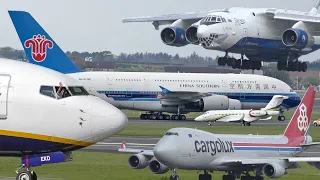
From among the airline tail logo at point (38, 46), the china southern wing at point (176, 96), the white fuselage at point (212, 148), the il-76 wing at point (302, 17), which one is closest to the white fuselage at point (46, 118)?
the white fuselage at point (212, 148)

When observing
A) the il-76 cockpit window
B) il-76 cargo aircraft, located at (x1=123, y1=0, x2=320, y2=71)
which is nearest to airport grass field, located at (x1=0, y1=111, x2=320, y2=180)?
the il-76 cockpit window

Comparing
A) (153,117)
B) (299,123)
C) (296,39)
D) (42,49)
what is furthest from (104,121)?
(153,117)

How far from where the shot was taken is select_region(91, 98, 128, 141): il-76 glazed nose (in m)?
22.4

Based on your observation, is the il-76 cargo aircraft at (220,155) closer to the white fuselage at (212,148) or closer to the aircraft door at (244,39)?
the white fuselage at (212,148)

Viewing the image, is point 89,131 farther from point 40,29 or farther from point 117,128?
point 40,29

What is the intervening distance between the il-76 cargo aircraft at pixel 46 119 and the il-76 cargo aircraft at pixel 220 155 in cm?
1624

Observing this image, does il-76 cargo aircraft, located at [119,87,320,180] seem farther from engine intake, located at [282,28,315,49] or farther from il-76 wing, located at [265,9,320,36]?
il-76 wing, located at [265,9,320,36]

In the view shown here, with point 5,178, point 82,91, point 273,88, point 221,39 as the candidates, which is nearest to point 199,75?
point 273,88

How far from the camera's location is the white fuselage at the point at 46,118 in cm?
2241

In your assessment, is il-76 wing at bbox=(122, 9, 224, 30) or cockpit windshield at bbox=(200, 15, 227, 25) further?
il-76 wing at bbox=(122, 9, 224, 30)

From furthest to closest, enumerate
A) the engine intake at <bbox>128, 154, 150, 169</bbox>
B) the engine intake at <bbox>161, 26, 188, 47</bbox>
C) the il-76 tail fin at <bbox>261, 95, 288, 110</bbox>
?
the il-76 tail fin at <bbox>261, 95, 288, 110</bbox>
the engine intake at <bbox>161, 26, 188, 47</bbox>
the engine intake at <bbox>128, 154, 150, 169</bbox>

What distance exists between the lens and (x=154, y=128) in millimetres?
82625

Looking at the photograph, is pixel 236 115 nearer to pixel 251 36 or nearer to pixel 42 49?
pixel 251 36

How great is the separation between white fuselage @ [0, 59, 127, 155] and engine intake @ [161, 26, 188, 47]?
191 ft
